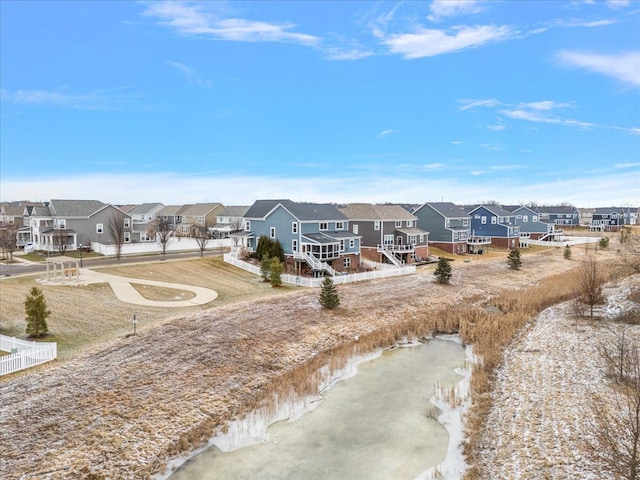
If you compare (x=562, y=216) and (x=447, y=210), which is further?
(x=562, y=216)

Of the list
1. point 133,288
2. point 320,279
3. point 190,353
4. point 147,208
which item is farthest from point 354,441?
point 147,208

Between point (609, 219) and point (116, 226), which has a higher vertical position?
point (609, 219)

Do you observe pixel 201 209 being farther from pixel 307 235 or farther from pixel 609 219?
pixel 609 219

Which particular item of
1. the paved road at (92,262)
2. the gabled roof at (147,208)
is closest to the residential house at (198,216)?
the gabled roof at (147,208)

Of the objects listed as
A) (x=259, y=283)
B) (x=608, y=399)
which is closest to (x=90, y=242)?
(x=259, y=283)

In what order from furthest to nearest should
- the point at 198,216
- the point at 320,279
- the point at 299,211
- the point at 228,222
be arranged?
the point at 198,216, the point at 228,222, the point at 299,211, the point at 320,279

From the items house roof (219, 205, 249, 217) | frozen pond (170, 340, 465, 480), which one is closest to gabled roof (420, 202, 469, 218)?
house roof (219, 205, 249, 217)

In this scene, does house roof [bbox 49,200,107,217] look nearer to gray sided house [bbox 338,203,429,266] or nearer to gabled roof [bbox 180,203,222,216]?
gabled roof [bbox 180,203,222,216]
